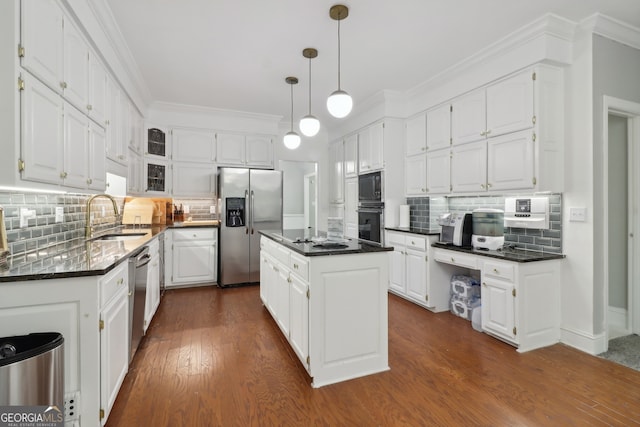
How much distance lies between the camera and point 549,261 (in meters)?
2.73

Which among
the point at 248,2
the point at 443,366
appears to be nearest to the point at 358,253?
the point at 443,366

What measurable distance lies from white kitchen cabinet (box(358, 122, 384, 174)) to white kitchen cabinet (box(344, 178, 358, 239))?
13.6 inches

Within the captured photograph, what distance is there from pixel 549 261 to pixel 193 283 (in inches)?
171

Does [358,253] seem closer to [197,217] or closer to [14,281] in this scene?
[14,281]

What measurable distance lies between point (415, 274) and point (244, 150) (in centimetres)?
329

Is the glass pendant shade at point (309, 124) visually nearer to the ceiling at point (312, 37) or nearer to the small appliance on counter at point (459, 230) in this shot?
the ceiling at point (312, 37)

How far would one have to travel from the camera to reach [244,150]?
515cm

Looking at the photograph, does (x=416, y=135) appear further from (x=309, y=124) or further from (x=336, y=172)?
(x=336, y=172)

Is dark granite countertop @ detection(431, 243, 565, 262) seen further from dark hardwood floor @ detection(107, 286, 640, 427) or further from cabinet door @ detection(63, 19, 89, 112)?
cabinet door @ detection(63, 19, 89, 112)

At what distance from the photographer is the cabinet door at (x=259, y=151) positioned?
5.18 metres

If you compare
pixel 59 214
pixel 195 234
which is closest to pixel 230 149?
pixel 195 234

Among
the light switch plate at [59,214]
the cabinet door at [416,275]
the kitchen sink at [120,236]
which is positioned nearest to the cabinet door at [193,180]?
the kitchen sink at [120,236]

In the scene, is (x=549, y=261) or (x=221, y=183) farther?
(x=221, y=183)

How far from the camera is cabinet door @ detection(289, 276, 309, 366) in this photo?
2.17m
